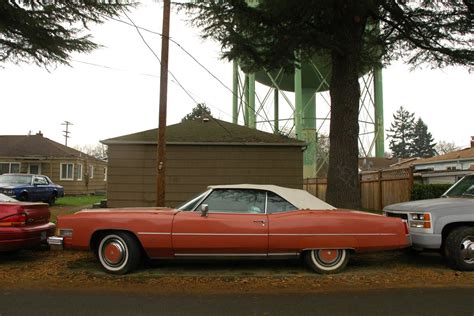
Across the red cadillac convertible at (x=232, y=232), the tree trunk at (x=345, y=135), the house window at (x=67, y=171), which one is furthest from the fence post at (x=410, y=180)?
the house window at (x=67, y=171)

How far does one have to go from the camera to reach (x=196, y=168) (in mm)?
15570

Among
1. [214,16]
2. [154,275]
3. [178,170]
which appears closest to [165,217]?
[154,275]

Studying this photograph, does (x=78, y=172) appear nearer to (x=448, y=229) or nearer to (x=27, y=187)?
(x=27, y=187)

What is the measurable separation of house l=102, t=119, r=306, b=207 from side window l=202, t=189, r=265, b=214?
7.87m

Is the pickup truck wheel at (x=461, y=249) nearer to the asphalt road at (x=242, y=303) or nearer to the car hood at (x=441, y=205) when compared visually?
the car hood at (x=441, y=205)

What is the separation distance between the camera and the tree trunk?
34.7 ft

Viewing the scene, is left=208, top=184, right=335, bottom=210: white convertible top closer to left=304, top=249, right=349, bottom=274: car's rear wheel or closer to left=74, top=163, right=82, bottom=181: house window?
left=304, top=249, right=349, bottom=274: car's rear wheel

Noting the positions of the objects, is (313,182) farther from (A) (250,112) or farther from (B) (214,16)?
(B) (214,16)

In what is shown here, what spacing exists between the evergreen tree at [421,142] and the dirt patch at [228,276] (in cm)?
8838

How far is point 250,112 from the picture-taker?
27094 millimetres

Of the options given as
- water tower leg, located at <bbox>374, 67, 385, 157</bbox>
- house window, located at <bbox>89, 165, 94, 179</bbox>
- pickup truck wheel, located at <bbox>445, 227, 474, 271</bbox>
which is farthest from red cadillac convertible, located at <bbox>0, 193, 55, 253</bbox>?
house window, located at <bbox>89, 165, 94, 179</bbox>

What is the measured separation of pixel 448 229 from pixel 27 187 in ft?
58.5

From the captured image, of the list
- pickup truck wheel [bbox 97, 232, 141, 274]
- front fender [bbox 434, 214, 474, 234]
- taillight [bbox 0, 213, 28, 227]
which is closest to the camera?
pickup truck wheel [bbox 97, 232, 141, 274]

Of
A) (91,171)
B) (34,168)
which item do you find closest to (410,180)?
(34,168)
